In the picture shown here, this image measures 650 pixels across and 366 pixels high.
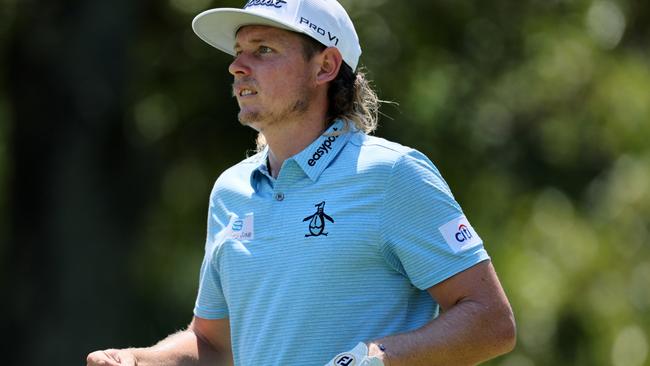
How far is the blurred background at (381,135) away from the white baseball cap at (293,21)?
871 centimetres

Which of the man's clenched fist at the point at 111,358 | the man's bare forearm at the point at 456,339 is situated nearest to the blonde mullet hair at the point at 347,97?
the man's bare forearm at the point at 456,339

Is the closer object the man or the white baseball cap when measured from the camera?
the man

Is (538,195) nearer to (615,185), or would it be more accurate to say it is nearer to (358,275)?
(615,185)

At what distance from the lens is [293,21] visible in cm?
429

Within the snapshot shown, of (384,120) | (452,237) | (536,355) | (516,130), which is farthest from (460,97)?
(452,237)

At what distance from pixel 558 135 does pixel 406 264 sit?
11.1 m

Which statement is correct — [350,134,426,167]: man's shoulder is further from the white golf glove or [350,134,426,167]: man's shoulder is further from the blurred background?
the blurred background


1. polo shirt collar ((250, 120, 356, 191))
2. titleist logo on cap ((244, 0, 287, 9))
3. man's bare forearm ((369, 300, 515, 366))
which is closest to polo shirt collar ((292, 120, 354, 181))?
polo shirt collar ((250, 120, 356, 191))

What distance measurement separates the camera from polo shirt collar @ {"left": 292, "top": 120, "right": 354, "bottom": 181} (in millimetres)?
4141

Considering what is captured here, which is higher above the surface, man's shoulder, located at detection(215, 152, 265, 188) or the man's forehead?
the man's forehead

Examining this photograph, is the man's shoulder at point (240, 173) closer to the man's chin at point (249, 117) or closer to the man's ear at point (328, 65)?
the man's chin at point (249, 117)

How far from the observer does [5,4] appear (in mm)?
14680

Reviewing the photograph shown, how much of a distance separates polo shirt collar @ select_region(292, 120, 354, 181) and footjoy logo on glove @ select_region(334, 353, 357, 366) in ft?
1.89

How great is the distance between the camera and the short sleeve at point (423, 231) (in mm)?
3947
